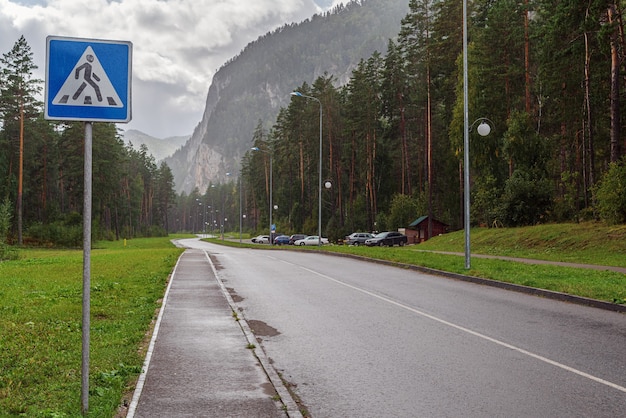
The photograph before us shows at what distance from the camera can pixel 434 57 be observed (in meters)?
47.3

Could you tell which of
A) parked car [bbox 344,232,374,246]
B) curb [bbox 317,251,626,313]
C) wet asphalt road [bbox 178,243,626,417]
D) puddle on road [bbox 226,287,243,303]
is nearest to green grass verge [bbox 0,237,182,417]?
puddle on road [bbox 226,287,243,303]

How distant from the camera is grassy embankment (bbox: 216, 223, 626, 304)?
14.7 meters

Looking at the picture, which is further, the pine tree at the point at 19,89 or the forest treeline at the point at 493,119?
the pine tree at the point at 19,89

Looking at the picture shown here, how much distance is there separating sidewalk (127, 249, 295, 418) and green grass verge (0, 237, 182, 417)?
10.6 inches

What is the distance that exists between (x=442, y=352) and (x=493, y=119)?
4184 cm

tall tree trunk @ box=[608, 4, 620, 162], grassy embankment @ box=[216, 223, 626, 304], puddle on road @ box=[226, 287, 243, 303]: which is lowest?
puddle on road @ box=[226, 287, 243, 303]

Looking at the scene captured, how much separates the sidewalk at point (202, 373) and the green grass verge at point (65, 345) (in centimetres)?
27

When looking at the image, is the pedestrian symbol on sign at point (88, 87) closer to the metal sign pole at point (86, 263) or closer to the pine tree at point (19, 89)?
the metal sign pole at point (86, 263)

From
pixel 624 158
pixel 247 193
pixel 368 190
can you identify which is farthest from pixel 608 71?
pixel 247 193

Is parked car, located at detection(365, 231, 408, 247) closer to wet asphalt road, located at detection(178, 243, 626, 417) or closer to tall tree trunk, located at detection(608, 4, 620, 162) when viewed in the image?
tall tree trunk, located at detection(608, 4, 620, 162)

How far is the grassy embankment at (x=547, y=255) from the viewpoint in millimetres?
14680

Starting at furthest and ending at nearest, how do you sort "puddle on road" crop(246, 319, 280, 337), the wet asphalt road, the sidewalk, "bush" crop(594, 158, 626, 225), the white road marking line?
"bush" crop(594, 158, 626, 225)
"puddle on road" crop(246, 319, 280, 337)
the white road marking line
the wet asphalt road
the sidewalk

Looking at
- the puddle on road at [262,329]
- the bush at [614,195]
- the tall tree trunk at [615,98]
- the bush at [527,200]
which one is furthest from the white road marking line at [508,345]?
the bush at [527,200]

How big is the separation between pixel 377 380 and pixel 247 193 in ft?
472
